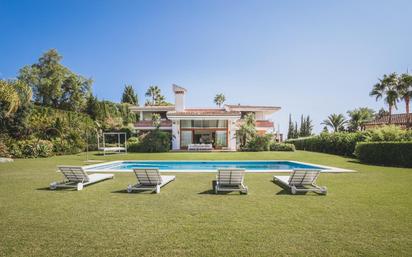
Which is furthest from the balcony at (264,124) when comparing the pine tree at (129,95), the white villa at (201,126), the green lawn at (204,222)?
the pine tree at (129,95)

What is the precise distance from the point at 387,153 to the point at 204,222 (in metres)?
16.1

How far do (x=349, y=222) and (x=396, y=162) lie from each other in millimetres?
13751

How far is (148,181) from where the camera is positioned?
881 cm

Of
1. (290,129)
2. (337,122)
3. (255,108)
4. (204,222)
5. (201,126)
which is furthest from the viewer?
(290,129)

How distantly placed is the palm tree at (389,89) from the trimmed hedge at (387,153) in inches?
1036

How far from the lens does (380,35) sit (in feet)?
50.3

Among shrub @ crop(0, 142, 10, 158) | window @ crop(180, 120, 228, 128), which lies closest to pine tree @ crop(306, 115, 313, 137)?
window @ crop(180, 120, 228, 128)

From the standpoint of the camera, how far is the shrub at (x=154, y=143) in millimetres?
26281

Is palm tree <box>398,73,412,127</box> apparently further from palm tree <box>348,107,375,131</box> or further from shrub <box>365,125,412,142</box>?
shrub <box>365,125,412,142</box>

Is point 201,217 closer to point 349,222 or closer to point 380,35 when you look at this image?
point 349,222

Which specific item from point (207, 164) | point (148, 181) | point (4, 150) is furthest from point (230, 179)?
point (4, 150)

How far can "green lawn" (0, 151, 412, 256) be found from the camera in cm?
394

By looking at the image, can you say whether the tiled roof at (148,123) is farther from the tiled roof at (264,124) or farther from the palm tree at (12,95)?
the palm tree at (12,95)

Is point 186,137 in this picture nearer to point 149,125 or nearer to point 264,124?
point 149,125
